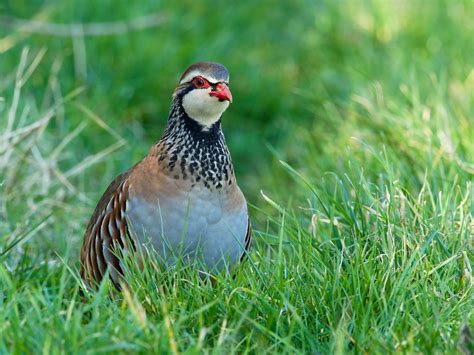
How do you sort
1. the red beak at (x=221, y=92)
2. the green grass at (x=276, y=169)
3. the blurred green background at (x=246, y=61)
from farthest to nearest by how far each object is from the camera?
1. the blurred green background at (x=246, y=61)
2. the red beak at (x=221, y=92)
3. the green grass at (x=276, y=169)

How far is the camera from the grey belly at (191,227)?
3.84 metres

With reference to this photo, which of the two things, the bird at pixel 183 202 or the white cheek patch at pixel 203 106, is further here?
the white cheek patch at pixel 203 106

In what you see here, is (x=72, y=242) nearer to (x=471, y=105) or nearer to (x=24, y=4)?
(x=471, y=105)

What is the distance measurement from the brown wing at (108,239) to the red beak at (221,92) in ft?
1.63

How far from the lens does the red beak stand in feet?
13.5

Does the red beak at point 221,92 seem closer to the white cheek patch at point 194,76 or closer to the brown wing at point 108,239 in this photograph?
the white cheek patch at point 194,76

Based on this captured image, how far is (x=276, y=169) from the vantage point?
6.30 meters

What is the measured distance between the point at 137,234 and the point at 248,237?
490 mm

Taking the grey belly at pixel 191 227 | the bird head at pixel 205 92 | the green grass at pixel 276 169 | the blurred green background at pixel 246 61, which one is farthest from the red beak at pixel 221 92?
the blurred green background at pixel 246 61

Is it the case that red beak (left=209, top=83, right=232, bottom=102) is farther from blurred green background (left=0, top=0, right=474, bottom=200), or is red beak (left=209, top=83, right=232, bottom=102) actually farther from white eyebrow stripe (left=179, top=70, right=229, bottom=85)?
blurred green background (left=0, top=0, right=474, bottom=200)

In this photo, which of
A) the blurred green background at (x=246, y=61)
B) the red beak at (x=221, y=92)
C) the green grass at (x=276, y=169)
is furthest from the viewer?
the blurred green background at (x=246, y=61)

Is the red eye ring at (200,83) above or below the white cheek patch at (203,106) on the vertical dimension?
above

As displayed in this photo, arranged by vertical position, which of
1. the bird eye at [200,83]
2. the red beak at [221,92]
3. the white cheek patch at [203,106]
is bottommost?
the white cheek patch at [203,106]

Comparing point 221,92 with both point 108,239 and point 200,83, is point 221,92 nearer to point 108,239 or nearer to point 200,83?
point 200,83
